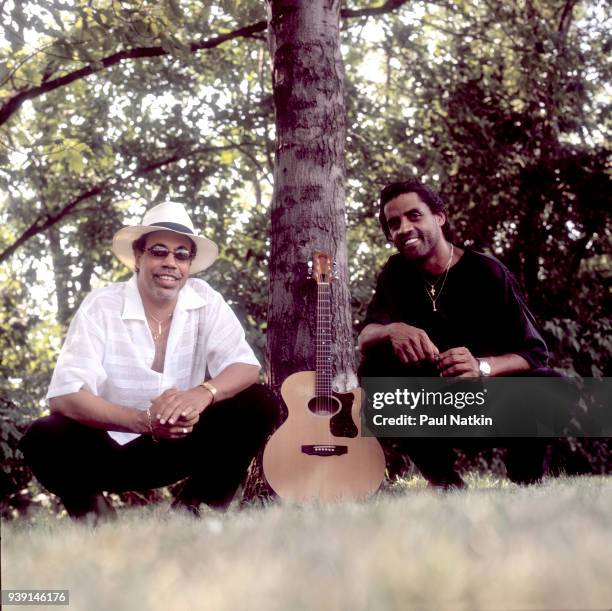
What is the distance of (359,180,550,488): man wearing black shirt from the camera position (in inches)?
151

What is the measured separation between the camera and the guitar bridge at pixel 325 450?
3945mm

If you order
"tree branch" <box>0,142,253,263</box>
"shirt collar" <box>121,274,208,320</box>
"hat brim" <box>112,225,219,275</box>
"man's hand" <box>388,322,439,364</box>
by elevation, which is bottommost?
"man's hand" <box>388,322,439,364</box>

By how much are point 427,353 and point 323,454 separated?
0.78m

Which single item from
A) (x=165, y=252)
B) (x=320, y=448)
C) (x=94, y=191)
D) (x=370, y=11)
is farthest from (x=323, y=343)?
(x=94, y=191)

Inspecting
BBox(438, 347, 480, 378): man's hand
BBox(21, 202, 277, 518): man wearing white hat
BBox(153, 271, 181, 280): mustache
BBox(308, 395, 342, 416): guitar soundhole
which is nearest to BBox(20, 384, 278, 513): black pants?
BBox(21, 202, 277, 518): man wearing white hat

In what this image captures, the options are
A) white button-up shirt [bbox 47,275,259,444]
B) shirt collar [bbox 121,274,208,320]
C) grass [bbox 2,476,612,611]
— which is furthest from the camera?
shirt collar [bbox 121,274,208,320]

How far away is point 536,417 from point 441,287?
0.85 meters

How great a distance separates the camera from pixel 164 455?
3.50m

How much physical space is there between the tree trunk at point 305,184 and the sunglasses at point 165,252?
2.79ft

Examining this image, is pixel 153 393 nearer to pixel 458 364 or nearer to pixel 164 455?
pixel 164 455

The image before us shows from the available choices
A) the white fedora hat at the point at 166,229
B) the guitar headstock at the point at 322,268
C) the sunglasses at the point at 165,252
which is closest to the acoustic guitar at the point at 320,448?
the guitar headstock at the point at 322,268

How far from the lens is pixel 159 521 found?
8.96 feet

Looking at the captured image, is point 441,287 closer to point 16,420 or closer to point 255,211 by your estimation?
point 16,420

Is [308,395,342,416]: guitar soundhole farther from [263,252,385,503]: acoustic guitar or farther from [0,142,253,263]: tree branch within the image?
[0,142,253,263]: tree branch
